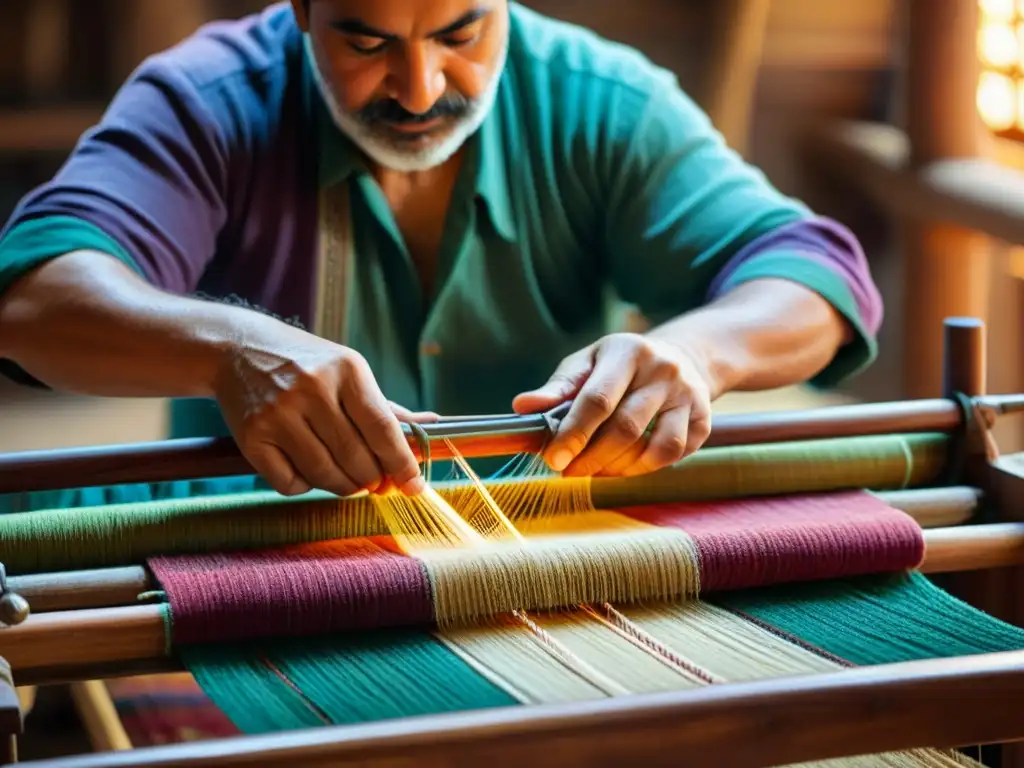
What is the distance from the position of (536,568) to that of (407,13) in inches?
24.5

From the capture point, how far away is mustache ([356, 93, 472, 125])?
1441mm

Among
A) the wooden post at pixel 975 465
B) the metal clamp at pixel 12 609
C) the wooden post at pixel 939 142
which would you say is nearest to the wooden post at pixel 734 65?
the wooden post at pixel 939 142

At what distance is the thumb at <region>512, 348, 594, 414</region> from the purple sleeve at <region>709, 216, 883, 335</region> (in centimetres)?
39

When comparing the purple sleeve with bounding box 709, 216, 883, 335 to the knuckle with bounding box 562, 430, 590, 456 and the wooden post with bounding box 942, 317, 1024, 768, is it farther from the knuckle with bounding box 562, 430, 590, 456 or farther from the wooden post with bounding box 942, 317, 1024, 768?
the knuckle with bounding box 562, 430, 590, 456

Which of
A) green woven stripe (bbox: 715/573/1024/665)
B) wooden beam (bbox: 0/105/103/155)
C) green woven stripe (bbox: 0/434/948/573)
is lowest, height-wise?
green woven stripe (bbox: 715/573/1024/665)

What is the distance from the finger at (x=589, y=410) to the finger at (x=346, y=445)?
0.13m

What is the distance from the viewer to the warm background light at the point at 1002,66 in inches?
104

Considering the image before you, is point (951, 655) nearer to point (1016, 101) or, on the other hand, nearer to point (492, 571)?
point (492, 571)

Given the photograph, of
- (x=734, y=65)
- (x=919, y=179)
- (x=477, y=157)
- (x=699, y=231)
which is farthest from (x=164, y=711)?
(x=734, y=65)

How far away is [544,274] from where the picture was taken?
167 cm

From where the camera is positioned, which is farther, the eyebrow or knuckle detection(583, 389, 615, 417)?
the eyebrow

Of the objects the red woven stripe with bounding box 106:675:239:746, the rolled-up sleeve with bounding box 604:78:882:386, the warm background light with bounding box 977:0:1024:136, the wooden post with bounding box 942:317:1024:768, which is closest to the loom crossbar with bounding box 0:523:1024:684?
the wooden post with bounding box 942:317:1024:768

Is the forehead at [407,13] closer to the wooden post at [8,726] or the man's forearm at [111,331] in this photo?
the man's forearm at [111,331]

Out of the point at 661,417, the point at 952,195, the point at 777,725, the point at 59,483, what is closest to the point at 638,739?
the point at 777,725
